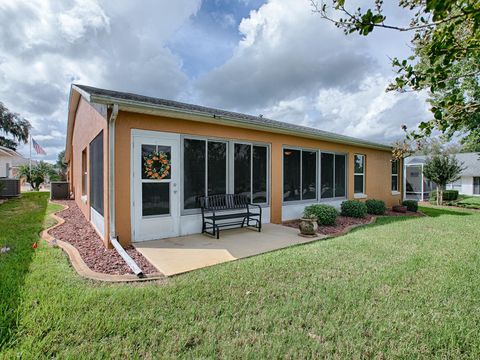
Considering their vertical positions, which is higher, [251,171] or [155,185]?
[251,171]

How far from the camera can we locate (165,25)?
8.52m

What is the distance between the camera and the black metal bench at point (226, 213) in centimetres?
617

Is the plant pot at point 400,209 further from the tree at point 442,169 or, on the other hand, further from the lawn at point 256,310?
the lawn at point 256,310

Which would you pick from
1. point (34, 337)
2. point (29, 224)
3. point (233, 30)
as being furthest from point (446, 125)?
point (29, 224)

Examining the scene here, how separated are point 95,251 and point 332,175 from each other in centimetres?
827

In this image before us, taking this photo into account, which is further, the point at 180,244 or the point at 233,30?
the point at 233,30

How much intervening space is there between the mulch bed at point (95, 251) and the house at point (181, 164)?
0.31 meters

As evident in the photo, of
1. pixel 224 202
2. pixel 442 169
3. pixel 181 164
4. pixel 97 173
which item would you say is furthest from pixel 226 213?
pixel 442 169

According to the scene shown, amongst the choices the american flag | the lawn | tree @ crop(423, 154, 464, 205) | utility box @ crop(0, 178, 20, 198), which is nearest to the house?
the lawn

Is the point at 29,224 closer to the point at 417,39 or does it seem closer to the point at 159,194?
the point at 159,194

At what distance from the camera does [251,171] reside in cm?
726

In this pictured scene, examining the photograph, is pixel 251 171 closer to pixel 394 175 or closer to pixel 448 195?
pixel 394 175

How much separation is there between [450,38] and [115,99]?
4.75 metres

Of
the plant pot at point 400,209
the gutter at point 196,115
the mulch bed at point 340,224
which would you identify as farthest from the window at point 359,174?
the gutter at point 196,115
